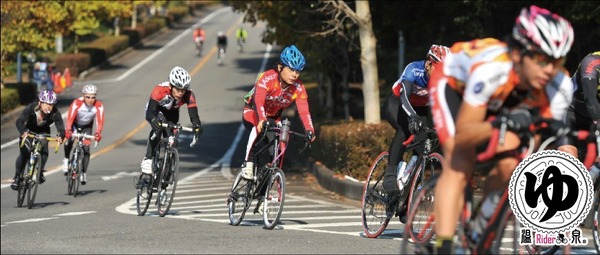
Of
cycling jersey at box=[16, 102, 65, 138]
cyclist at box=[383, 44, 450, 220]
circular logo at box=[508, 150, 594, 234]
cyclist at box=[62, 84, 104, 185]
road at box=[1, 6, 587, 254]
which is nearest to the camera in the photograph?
circular logo at box=[508, 150, 594, 234]

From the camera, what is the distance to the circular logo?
7629 mm

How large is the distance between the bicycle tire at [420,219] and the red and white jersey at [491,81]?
2.34 ft

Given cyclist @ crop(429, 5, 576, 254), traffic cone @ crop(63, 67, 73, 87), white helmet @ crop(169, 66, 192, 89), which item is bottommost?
traffic cone @ crop(63, 67, 73, 87)

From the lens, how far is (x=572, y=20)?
29.0 m

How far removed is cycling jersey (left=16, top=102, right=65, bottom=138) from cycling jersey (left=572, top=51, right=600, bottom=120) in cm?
1064

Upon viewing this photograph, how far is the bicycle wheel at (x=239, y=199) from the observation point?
48.3 feet

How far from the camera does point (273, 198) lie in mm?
14203

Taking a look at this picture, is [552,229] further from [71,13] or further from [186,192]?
[71,13]

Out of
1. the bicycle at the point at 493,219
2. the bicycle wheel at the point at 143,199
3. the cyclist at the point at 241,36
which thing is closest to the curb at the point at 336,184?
the bicycle wheel at the point at 143,199

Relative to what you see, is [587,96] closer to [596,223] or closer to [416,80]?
[596,223]

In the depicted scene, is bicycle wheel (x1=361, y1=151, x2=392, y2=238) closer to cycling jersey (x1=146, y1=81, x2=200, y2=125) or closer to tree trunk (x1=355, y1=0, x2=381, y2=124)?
cycling jersey (x1=146, y1=81, x2=200, y2=125)

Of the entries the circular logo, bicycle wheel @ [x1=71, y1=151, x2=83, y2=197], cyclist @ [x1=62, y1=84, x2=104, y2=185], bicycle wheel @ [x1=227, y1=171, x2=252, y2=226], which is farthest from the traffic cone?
the circular logo

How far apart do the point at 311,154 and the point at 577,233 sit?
58.1ft

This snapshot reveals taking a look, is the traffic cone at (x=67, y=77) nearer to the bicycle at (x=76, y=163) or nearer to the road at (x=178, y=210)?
the road at (x=178, y=210)
